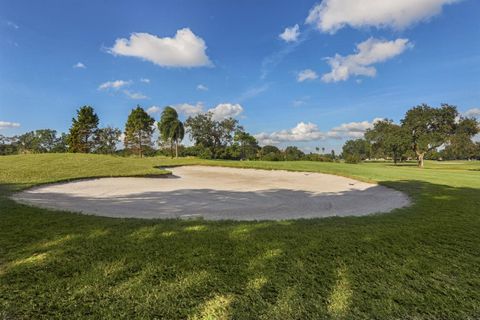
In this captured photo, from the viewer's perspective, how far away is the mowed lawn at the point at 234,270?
81.0 inches

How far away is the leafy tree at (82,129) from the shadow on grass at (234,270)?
42523 millimetres

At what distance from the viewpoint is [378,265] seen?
9.37 ft

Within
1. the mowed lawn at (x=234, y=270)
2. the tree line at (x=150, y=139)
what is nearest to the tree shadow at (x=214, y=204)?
the mowed lawn at (x=234, y=270)

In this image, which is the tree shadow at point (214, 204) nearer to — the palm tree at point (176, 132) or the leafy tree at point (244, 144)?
the palm tree at point (176, 132)

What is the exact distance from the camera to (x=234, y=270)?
8.77 feet

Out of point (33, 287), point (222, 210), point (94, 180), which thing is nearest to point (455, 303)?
point (33, 287)

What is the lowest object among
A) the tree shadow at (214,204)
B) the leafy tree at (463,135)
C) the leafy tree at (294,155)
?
the tree shadow at (214,204)

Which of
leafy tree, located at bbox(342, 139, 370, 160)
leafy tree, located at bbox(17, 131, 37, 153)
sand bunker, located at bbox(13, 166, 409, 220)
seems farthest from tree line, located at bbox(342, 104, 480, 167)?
leafy tree, located at bbox(17, 131, 37, 153)

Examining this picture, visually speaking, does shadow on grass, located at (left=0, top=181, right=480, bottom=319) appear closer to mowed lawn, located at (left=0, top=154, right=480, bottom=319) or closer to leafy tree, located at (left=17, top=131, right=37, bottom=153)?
mowed lawn, located at (left=0, top=154, right=480, bottom=319)

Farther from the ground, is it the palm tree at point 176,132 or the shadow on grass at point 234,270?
the palm tree at point 176,132

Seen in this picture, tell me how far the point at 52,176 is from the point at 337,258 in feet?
41.9

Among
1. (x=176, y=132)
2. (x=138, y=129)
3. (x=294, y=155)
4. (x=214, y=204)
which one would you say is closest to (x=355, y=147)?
(x=294, y=155)

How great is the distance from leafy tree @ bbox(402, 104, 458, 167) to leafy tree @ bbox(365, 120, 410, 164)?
3.09ft

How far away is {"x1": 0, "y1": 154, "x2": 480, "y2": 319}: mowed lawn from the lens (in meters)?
2.06
